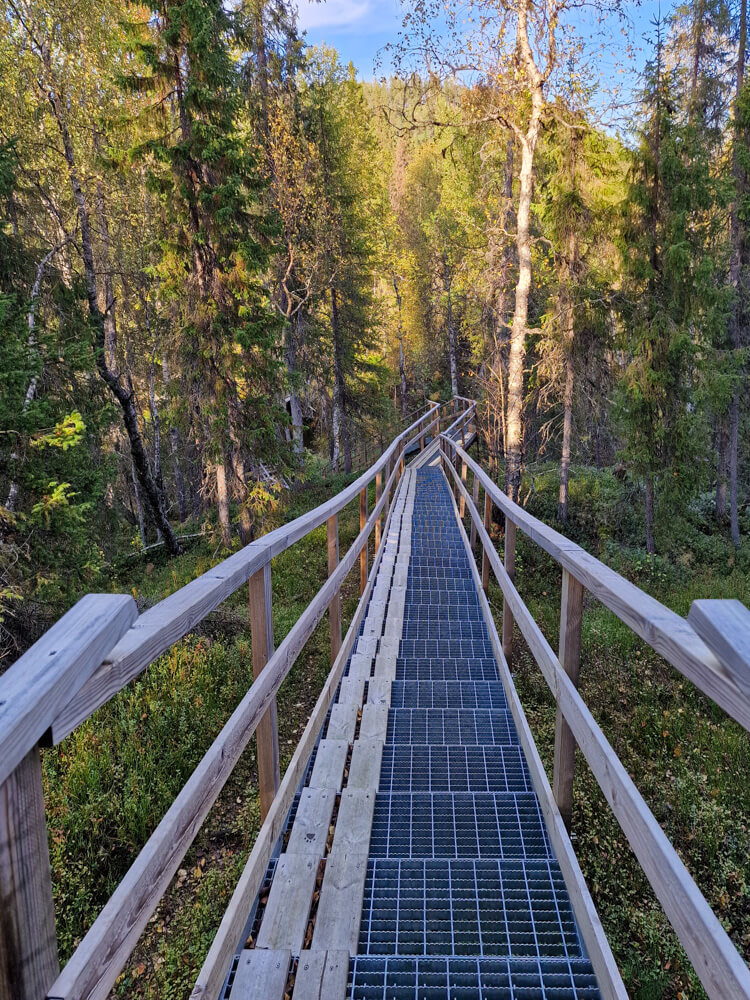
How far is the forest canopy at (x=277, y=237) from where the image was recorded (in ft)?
31.1

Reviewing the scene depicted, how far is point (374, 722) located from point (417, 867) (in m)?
1.21

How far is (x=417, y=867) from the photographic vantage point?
2756 millimetres

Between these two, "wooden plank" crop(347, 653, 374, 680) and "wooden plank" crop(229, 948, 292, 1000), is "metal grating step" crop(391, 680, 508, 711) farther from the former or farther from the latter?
"wooden plank" crop(229, 948, 292, 1000)

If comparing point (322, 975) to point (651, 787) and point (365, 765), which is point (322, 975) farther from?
point (651, 787)

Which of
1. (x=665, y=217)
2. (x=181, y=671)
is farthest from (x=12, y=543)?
(x=665, y=217)

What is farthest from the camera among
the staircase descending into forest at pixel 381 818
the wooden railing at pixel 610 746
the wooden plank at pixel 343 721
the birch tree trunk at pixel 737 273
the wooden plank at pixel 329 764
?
the birch tree trunk at pixel 737 273

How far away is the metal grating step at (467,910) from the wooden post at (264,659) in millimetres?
643

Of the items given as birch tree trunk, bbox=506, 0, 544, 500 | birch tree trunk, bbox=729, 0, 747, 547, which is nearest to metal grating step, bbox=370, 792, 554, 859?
birch tree trunk, bbox=506, 0, 544, 500

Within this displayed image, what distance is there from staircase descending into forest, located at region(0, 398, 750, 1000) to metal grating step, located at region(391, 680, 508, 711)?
0.02m

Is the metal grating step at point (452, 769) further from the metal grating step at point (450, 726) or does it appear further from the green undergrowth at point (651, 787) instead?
the green undergrowth at point (651, 787)

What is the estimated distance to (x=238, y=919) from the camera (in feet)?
6.84

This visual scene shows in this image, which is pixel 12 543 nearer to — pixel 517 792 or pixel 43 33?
pixel 517 792

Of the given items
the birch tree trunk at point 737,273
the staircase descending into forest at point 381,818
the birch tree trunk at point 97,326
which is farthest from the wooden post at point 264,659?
the birch tree trunk at point 737,273

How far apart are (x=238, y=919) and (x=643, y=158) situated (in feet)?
48.7
